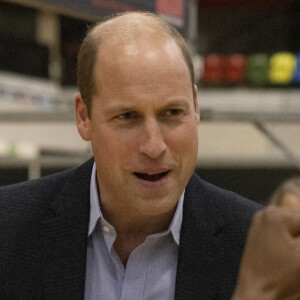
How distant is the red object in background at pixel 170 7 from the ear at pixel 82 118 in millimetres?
457

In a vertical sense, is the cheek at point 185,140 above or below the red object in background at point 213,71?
below

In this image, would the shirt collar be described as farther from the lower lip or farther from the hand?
the hand

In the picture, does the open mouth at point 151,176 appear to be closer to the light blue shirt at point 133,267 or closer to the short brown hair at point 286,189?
the light blue shirt at point 133,267

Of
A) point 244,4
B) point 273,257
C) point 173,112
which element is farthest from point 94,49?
point 244,4

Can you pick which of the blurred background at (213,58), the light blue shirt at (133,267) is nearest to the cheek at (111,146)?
the light blue shirt at (133,267)

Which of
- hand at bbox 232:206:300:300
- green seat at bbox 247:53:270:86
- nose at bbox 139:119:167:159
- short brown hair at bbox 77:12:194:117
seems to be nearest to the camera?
hand at bbox 232:206:300:300

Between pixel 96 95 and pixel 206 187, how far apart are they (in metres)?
0.47

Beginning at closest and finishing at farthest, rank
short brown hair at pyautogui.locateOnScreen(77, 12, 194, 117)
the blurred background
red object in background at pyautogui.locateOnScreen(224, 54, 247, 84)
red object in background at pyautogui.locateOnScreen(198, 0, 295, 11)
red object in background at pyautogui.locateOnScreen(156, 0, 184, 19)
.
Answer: short brown hair at pyautogui.locateOnScreen(77, 12, 194, 117) → red object in background at pyautogui.locateOnScreen(156, 0, 184, 19) → the blurred background → red object in background at pyautogui.locateOnScreen(224, 54, 247, 84) → red object in background at pyautogui.locateOnScreen(198, 0, 295, 11)

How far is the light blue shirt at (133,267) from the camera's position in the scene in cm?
147

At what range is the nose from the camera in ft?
4.17

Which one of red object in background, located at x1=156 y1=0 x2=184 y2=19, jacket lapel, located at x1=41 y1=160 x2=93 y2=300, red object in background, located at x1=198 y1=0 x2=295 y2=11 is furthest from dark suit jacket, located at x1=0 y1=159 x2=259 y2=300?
red object in background, located at x1=198 y1=0 x2=295 y2=11

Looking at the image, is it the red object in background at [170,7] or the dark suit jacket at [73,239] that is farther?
the red object in background at [170,7]

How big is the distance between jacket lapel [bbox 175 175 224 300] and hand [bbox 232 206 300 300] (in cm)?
75

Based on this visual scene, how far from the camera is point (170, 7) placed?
6.36ft
